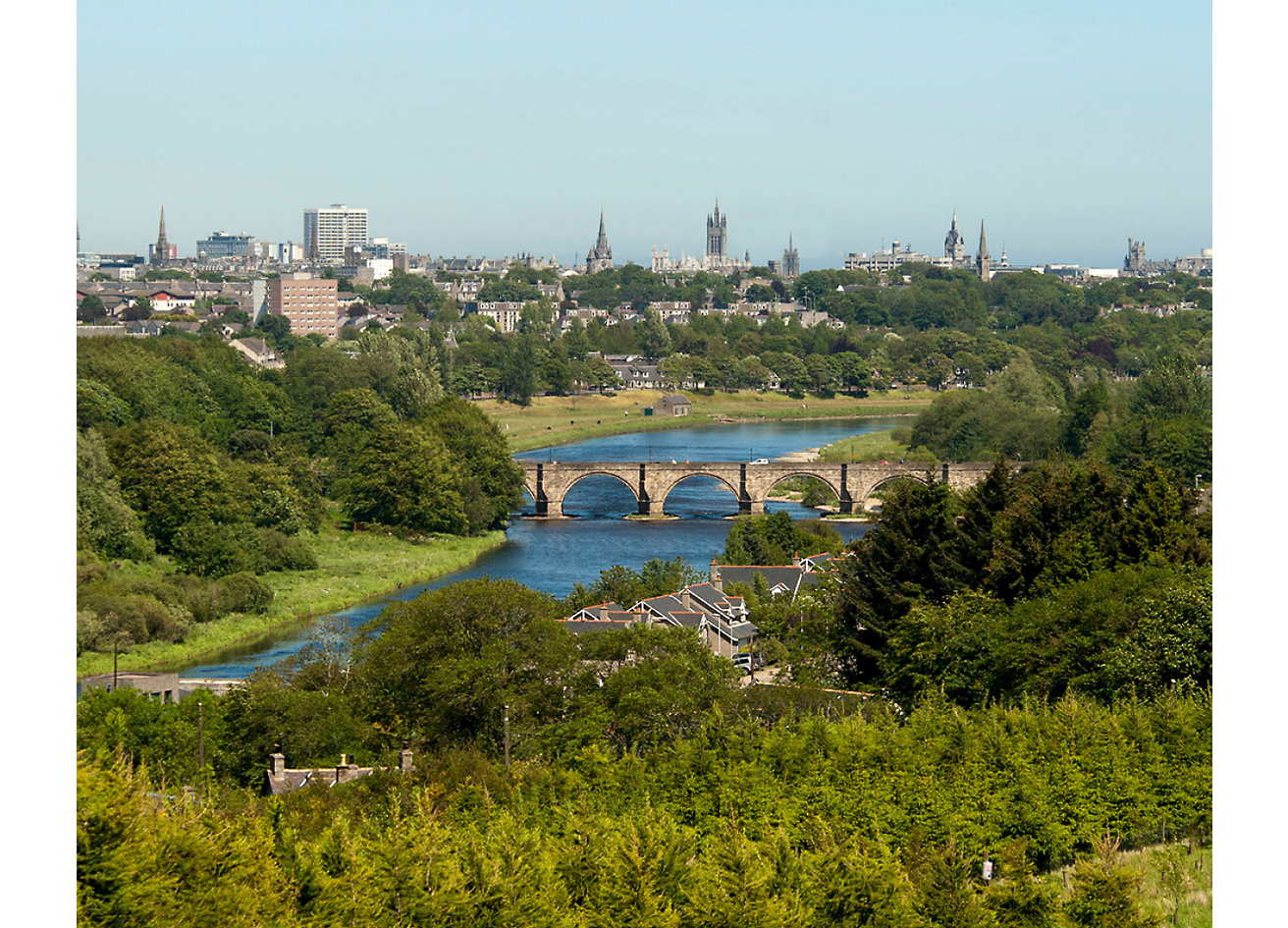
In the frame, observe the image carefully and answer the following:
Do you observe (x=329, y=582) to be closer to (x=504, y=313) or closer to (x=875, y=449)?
(x=875, y=449)

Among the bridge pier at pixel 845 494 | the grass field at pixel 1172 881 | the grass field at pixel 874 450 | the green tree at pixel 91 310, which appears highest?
the green tree at pixel 91 310

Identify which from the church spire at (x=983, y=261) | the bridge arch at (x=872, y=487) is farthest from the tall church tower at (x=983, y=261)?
the bridge arch at (x=872, y=487)

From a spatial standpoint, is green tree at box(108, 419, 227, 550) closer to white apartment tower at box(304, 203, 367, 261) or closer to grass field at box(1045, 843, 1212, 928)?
grass field at box(1045, 843, 1212, 928)

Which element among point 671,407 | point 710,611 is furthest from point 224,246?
point 710,611

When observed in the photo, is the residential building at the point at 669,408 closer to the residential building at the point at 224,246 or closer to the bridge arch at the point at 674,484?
the bridge arch at the point at 674,484

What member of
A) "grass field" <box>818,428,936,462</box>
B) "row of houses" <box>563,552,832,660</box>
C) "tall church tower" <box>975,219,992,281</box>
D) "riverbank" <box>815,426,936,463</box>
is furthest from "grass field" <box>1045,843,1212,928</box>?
"tall church tower" <box>975,219,992,281</box>

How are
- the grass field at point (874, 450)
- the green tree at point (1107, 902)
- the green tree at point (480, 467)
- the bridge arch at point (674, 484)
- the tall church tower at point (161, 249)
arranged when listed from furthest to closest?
the tall church tower at point (161, 249) → the grass field at point (874, 450) → the bridge arch at point (674, 484) → the green tree at point (480, 467) → the green tree at point (1107, 902)

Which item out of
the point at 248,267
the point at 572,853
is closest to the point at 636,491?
the point at 572,853
